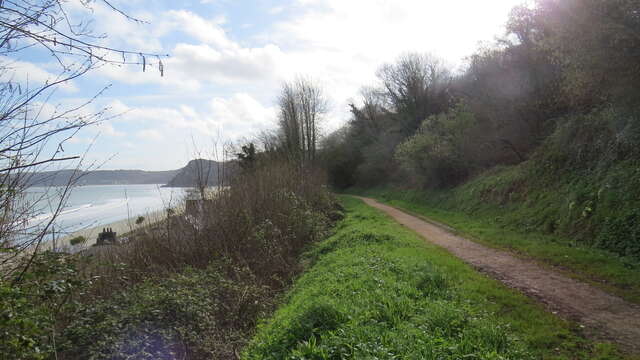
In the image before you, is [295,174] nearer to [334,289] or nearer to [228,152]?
[228,152]

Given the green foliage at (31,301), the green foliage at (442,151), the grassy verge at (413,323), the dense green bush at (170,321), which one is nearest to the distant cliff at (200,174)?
the dense green bush at (170,321)

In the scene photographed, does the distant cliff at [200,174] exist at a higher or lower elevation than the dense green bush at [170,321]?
higher

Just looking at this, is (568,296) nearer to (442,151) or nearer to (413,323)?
(413,323)

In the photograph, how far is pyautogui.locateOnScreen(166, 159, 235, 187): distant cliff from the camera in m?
11.2

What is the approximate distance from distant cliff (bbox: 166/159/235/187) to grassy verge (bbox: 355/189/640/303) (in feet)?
26.5

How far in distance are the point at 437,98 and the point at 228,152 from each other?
1285 inches

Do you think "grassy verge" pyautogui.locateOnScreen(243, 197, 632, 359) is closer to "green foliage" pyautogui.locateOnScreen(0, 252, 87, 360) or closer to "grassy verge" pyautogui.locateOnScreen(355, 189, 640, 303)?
"grassy verge" pyautogui.locateOnScreen(355, 189, 640, 303)

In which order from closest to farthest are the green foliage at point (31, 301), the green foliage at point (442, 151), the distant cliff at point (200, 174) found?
the green foliage at point (31, 301), the distant cliff at point (200, 174), the green foliage at point (442, 151)

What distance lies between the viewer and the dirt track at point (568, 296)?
537 centimetres

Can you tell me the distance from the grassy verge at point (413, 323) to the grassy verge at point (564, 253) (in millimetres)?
1787

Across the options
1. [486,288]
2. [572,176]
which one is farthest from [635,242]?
[572,176]

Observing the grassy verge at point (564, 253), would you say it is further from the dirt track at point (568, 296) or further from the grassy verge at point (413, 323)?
the grassy verge at point (413, 323)

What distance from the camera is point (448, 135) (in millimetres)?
25094

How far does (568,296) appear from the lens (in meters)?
6.79
